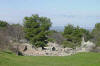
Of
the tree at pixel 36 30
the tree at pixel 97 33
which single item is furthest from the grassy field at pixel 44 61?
the tree at pixel 36 30

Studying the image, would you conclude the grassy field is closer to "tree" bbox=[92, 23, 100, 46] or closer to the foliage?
"tree" bbox=[92, 23, 100, 46]

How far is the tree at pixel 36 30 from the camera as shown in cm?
3262

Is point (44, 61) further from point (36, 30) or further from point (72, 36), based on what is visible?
point (72, 36)

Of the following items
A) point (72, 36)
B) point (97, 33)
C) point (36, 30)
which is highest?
point (36, 30)

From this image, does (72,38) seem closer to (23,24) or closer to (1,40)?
(23,24)

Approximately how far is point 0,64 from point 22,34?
22.1 metres

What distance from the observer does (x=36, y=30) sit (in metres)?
32.8

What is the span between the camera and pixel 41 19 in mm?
34719

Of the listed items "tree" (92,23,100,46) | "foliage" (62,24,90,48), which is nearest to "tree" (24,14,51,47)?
"foliage" (62,24,90,48)

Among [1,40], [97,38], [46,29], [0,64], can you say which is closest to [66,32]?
[46,29]

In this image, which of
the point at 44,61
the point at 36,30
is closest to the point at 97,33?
the point at 36,30

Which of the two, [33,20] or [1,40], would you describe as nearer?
[1,40]

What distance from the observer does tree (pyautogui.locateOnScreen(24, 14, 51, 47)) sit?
107ft

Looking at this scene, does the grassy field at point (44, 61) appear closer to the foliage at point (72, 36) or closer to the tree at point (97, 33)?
the tree at point (97, 33)
